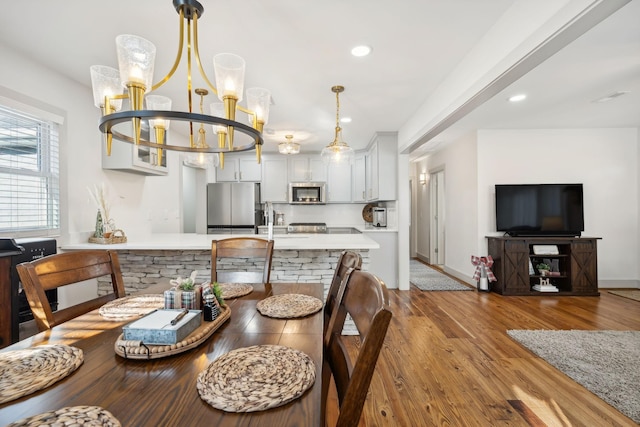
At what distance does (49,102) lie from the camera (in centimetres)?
254

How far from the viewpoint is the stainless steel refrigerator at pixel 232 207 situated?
18.2ft

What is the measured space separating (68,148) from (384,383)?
330 centimetres

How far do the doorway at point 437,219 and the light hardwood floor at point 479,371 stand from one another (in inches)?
110

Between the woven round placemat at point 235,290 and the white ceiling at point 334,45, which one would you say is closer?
the woven round placemat at point 235,290

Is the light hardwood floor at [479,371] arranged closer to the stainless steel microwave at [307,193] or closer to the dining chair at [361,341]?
the dining chair at [361,341]

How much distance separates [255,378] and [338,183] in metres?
5.28

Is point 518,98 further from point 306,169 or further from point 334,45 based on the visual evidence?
point 306,169

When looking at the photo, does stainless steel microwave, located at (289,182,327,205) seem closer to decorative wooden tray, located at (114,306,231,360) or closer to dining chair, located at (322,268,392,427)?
dining chair, located at (322,268,392,427)

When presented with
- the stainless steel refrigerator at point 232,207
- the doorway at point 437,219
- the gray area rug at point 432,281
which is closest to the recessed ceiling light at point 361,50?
the gray area rug at point 432,281

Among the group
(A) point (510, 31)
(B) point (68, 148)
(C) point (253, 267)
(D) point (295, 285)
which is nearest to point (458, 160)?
(A) point (510, 31)

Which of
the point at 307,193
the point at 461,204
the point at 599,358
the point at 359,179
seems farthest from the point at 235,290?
the point at 461,204

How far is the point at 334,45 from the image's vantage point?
2.26 meters

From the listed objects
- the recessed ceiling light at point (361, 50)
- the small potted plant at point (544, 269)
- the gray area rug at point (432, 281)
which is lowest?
the gray area rug at point (432, 281)

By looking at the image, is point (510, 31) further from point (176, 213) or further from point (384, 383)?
point (176, 213)
